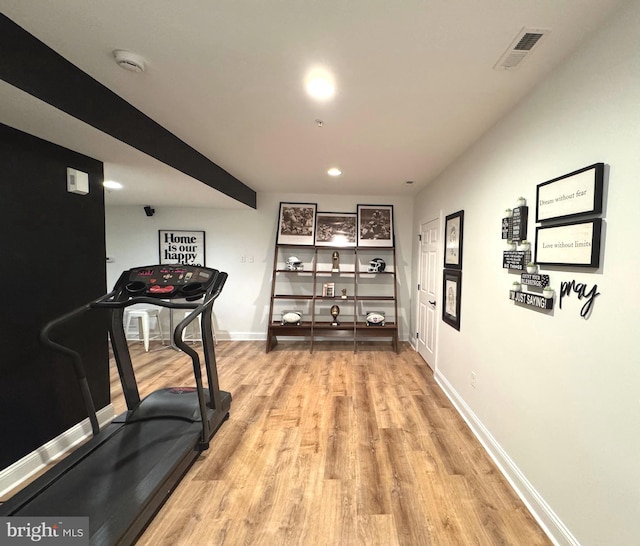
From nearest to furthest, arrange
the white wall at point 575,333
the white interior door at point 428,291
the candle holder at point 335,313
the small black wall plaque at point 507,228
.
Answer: the white wall at point 575,333
the small black wall plaque at point 507,228
the white interior door at point 428,291
the candle holder at point 335,313

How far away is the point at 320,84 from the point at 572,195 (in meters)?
1.46

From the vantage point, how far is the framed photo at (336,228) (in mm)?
4562

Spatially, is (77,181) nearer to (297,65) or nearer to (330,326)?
(297,65)

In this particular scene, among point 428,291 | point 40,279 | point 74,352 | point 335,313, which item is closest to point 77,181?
point 40,279

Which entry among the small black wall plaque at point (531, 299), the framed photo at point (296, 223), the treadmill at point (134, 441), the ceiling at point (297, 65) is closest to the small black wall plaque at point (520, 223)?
the small black wall plaque at point (531, 299)

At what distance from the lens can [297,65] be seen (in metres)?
1.49

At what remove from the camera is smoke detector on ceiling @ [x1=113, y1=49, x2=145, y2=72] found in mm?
1399

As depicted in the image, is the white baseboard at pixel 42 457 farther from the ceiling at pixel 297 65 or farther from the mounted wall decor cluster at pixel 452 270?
the mounted wall decor cluster at pixel 452 270

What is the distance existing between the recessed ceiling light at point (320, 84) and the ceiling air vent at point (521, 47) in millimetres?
891

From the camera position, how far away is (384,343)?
4.70 meters

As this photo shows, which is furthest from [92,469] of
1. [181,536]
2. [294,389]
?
[294,389]

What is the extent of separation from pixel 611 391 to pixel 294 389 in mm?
2544

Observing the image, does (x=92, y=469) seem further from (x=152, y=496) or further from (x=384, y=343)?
(x=384, y=343)

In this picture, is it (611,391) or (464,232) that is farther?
(464,232)
